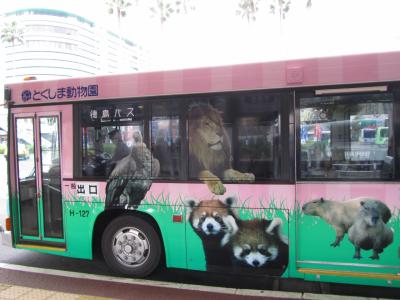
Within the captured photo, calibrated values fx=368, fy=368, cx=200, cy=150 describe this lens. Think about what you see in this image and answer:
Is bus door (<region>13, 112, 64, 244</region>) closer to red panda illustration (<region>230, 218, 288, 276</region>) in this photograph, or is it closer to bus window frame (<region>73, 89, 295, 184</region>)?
bus window frame (<region>73, 89, 295, 184</region>)

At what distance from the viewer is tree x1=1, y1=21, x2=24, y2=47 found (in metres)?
61.7

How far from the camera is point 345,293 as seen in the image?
13.9ft

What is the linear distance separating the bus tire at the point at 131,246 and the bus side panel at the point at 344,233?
5.87ft

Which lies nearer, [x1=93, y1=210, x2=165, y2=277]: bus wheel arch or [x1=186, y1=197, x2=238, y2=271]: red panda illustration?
[x1=186, y1=197, x2=238, y2=271]: red panda illustration

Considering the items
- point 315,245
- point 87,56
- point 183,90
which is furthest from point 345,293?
point 87,56

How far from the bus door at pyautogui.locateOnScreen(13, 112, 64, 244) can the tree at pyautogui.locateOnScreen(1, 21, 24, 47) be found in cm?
6664

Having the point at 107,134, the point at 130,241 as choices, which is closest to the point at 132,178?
the point at 107,134

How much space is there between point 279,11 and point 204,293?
113ft

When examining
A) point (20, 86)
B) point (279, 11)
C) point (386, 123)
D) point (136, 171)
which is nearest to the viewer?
point (386, 123)

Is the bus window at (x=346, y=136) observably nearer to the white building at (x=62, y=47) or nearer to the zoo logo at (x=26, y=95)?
the zoo logo at (x=26, y=95)

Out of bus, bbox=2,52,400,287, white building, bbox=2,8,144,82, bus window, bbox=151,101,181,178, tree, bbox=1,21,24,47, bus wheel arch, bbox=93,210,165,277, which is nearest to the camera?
bus, bbox=2,52,400,287

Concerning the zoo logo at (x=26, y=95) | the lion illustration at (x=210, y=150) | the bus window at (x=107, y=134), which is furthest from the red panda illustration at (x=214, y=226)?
the zoo logo at (x=26, y=95)

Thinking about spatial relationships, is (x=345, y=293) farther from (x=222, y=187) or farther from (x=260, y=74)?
(x=260, y=74)

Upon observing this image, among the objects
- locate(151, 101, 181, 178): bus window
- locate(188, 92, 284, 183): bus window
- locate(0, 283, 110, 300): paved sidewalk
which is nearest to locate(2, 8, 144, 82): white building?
locate(151, 101, 181, 178): bus window
